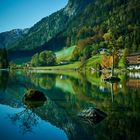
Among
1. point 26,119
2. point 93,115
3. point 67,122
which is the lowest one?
point 26,119

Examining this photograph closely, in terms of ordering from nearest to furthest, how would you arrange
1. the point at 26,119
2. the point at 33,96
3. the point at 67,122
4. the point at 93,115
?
1. the point at 67,122
2. the point at 93,115
3. the point at 26,119
4. the point at 33,96

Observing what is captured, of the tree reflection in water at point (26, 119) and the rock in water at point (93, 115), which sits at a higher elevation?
the rock in water at point (93, 115)

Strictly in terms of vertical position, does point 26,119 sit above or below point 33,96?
below

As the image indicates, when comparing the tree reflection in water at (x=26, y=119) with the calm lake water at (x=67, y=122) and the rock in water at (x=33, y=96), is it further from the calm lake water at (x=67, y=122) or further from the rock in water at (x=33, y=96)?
the rock in water at (x=33, y=96)

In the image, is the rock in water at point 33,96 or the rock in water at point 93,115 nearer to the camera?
the rock in water at point 93,115

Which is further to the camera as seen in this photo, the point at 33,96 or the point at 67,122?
the point at 33,96

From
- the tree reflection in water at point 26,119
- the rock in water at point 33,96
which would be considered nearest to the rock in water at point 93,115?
the tree reflection in water at point 26,119


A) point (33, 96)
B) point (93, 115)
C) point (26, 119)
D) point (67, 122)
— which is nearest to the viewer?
point (67, 122)

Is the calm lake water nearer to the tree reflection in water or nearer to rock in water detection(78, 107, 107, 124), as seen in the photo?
the tree reflection in water

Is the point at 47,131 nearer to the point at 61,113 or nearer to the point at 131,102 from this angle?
the point at 61,113

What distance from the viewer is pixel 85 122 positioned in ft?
124

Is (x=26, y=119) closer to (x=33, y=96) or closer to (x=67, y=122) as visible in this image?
(x=67, y=122)

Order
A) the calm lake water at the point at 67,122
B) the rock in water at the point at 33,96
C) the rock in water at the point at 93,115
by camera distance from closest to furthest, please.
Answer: the calm lake water at the point at 67,122 < the rock in water at the point at 93,115 < the rock in water at the point at 33,96

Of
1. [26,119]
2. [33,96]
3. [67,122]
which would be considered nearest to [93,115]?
[67,122]
